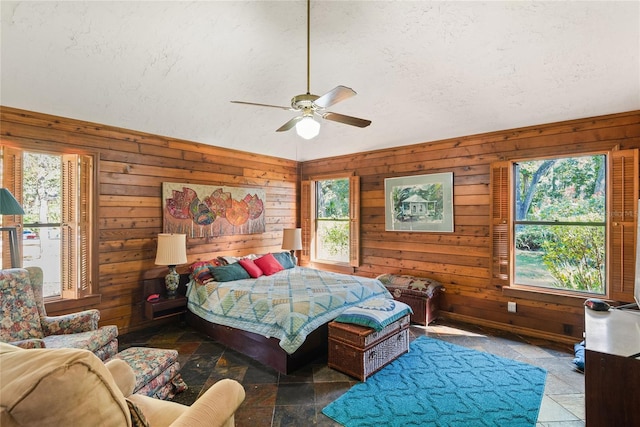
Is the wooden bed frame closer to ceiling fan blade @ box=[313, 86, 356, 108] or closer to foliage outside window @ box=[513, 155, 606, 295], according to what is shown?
ceiling fan blade @ box=[313, 86, 356, 108]

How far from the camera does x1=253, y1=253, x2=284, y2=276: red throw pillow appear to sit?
4.45 m

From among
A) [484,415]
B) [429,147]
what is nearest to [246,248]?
[429,147]

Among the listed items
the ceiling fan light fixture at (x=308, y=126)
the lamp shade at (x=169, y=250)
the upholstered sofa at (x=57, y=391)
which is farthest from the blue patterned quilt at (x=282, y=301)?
the upholstered sofa at (x=57, y=391)

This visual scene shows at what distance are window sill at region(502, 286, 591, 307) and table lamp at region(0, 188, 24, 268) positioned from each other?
5238 millimetres

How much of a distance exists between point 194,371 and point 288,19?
3.25 meters

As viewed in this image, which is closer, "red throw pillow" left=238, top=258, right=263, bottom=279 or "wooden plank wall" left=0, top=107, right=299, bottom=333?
"wooden plank wall" left=0, top=107, right=299, bottom=333

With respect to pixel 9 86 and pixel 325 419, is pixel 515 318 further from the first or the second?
pixel 9 86

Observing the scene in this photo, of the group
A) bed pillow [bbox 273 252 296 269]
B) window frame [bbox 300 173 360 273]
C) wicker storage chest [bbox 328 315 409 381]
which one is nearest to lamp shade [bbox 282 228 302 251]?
bed pillow [bbox 273 252 296 269]

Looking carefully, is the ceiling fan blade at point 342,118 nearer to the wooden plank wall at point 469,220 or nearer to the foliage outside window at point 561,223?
the wooden plank wall at point 469,220

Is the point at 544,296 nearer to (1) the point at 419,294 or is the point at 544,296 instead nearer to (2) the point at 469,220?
(2) the point at 469,220

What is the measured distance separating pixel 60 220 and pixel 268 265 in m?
2.51

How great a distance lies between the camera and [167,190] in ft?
13.8

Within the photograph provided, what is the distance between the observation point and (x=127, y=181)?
3.88m

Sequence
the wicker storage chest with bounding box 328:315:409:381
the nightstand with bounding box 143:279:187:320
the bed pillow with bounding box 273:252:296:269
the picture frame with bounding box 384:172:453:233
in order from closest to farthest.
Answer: the wicker storage chest with bounding box 328:315:409:381 → the nightstand with bounding box 143:279:187:320 → the picture frame with bounding box 384:172:453:233 → the bed pillow with bounding box 273:252:296:269
